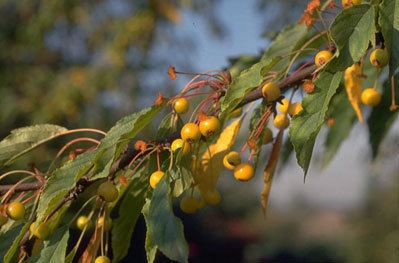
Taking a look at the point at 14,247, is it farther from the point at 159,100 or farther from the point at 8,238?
the point at 159,100

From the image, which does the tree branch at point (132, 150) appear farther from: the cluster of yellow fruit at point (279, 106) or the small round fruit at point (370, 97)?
the small round fruit at point (370, 97)

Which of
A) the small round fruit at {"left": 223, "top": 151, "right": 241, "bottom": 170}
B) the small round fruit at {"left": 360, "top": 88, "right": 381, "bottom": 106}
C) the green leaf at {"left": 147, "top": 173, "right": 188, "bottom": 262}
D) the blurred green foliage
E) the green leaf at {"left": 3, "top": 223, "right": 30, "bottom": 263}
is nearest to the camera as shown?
the green leaf at {"left": 147, "top": 173, "right": 188, "bottom": 262}

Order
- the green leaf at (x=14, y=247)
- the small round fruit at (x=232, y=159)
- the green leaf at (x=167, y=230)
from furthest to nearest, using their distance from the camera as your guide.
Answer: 1. the small round fruit at (x=232, y=159)
2. the green leaf at (x=14, y=247)
3. the green leaf at (x=167, y=230)

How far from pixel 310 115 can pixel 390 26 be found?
0.15 meters

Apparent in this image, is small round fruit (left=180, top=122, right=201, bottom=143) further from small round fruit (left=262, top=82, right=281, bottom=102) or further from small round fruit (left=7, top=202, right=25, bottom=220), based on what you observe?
small round fruit (left=7, top=202, right=25, bottom=220)

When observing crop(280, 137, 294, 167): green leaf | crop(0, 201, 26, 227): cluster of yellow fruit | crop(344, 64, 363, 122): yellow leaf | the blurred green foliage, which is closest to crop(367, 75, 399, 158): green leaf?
crop(280, 137, 294, 167): green leaf

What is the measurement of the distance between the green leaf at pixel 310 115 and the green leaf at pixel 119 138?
0.21m

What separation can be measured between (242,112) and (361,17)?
37 cm

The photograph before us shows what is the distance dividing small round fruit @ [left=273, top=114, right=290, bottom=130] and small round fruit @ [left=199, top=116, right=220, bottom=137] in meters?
0.18

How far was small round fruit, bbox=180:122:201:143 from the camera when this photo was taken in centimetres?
88

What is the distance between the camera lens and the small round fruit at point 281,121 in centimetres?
105

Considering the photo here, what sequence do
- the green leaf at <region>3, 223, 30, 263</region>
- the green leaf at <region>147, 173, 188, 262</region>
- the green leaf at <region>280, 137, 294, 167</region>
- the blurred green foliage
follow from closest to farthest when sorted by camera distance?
the green leaf at <region>147, 173, 188, 262</region>, the green leaf at <region>3, 223, 30, 263</region>, the green leaf at <region>280, 137, 294, 167</region>, the blurred green foliage

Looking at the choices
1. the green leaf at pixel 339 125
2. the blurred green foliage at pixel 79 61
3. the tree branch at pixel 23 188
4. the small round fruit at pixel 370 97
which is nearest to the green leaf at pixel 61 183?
the tree branch at pixel 23 188

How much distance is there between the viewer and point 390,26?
0.80 m
